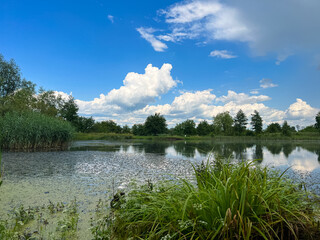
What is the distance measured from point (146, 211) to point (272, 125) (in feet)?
267

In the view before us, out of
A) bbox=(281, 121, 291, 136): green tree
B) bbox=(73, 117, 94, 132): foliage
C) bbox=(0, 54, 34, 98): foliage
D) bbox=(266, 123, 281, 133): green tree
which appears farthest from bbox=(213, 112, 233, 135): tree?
bbox=(0, 54, 34, 98): foliage

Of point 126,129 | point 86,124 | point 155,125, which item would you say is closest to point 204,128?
point 155,125

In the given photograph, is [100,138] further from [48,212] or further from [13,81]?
[48,212]

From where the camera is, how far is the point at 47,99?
2283 inches

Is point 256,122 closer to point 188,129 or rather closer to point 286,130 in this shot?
point 286,130

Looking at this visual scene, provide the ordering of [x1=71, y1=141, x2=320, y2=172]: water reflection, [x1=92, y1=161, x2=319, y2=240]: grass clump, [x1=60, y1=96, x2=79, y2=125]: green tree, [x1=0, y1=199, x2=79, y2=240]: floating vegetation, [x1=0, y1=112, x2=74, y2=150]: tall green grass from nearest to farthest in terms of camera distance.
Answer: [x1=92, y1=161, x2=319, y2=240]: grass clump → [x1=0, y1=199, x2=79, y2=240]: floating vegetation → [x1=71, y1=141, x2=320, y2=172]: water reflection → [x1=0, y1=112, x2=74, y2=150]: tall green grass → [x1=60, y1=96, x2=79, y2=125]: green tree

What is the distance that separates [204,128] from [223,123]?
8267mm

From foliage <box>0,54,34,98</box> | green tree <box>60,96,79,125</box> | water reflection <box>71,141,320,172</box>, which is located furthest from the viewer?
green tree <box>60,96,79,125</box>

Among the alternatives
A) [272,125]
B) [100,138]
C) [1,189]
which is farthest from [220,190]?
[272,125]

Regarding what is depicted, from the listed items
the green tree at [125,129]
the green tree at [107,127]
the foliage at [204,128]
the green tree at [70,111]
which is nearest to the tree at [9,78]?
the green tree at [70,111]

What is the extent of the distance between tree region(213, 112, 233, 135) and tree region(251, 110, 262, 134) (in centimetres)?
828

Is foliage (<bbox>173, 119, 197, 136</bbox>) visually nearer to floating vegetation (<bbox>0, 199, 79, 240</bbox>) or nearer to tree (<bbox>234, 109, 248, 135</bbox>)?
tree (<bbox>234, 109, 248, 135</bbox>)

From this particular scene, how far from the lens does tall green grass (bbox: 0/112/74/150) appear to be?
17.9m

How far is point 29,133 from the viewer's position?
723 inches
